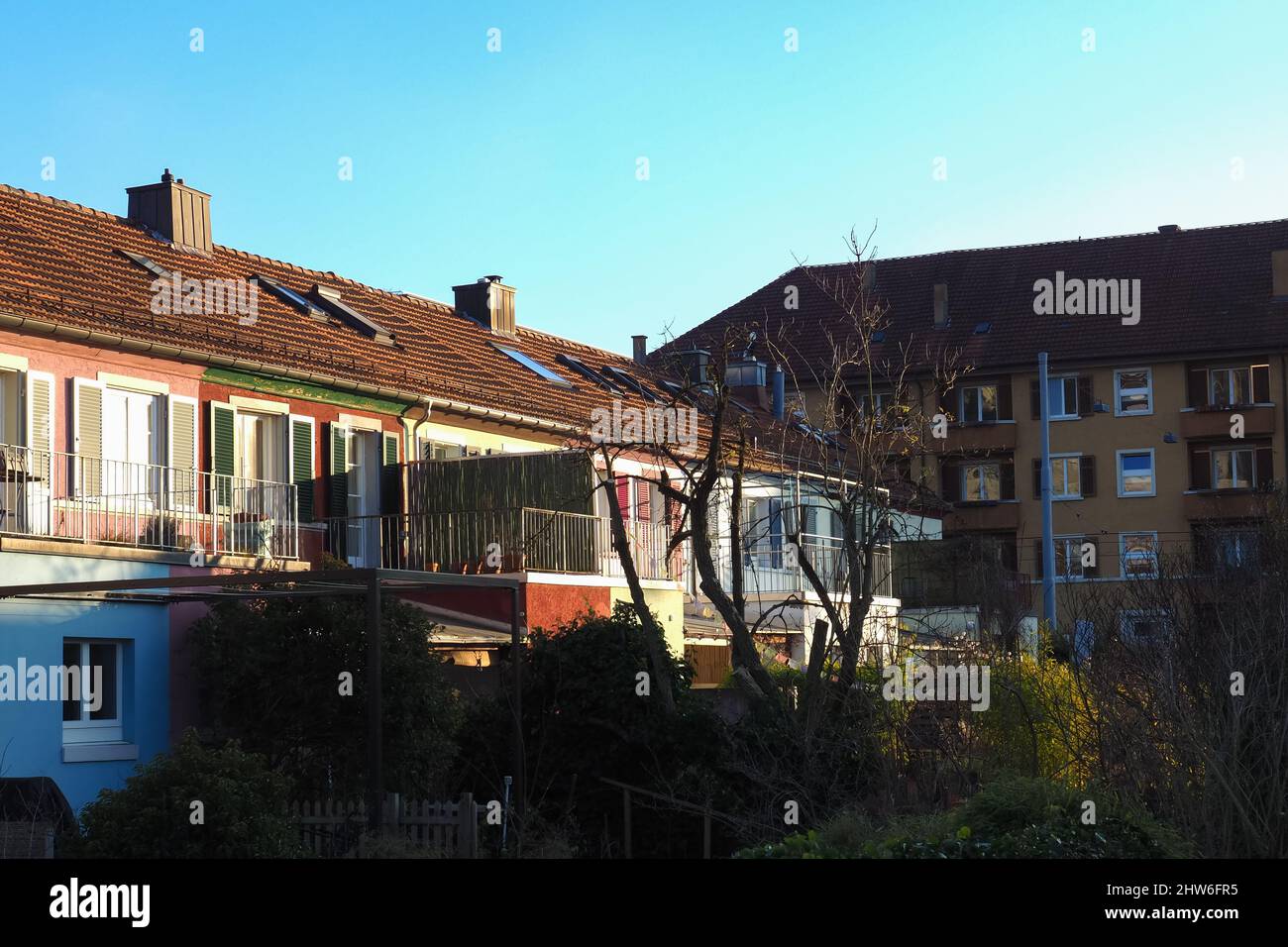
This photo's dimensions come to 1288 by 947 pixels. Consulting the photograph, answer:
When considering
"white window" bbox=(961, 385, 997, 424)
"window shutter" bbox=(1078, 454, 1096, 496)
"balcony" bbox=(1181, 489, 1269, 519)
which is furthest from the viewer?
"white window" bbox=(961, 385, 997, 424)

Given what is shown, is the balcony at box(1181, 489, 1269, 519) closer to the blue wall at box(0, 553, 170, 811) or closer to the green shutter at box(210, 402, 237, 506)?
the green shutter at box(210, 402, 237, 506)

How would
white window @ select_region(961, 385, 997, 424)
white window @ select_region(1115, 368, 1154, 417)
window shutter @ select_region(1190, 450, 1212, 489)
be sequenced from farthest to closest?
white window @ select_region(961, 385, 997, 424) → white window @ select_region(1115, 368, 1154, 417) → window shutter @ select_region(1190, 450, 1212, 489)

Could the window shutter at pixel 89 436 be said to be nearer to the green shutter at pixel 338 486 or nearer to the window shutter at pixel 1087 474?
the green shutter at pixel 338 486

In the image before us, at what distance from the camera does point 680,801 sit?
58.4 ft

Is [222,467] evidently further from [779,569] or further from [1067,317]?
[1067,317]

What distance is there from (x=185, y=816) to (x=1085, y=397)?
5105 centimetres

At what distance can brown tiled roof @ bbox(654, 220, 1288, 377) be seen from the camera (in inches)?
2322

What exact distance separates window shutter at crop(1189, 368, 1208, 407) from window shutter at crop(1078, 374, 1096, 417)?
3213 millimetres

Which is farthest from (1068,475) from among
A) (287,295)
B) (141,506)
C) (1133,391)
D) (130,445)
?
(141,506)

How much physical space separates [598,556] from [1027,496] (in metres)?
36.3

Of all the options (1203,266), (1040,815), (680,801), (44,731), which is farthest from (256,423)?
(1203,266)

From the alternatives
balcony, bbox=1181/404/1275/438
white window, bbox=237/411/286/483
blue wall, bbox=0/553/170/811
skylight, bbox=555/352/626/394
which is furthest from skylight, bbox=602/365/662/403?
balcony, bbox=1181/404/1275/438
